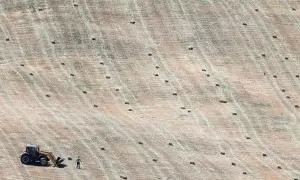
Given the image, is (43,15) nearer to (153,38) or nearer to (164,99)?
(153,38)

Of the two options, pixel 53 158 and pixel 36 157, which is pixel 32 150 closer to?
pixel 36 157

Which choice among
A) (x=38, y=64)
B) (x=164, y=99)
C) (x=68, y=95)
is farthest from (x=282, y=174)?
(x=38, y=64)

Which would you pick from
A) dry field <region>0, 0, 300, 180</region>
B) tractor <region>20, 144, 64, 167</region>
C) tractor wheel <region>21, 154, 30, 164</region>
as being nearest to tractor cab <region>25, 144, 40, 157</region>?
tractor <region>20, 144, 64, 167</region>


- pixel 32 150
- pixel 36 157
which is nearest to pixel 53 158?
pixel 36 157

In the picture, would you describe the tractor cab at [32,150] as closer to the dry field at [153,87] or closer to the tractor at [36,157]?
the tractor at [36,157]

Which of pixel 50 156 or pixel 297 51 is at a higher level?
pixel 50 156

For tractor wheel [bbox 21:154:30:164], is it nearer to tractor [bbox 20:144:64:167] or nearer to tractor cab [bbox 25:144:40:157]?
tractor [bbox 20:144:64:167]
